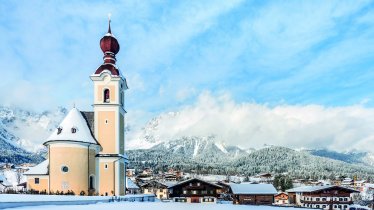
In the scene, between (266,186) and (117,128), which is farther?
(266,186)

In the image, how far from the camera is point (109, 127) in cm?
4138

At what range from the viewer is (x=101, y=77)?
41.9m

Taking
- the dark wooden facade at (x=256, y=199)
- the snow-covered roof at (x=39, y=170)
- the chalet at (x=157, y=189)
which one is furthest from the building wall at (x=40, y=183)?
the chalet at (x=157, y=189)

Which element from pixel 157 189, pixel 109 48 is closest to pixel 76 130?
pixel 109 48

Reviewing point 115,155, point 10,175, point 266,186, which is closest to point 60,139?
point 115,155

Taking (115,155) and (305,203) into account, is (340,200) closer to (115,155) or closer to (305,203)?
(305,203)

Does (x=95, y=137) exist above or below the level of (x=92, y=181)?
above

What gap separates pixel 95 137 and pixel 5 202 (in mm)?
22612

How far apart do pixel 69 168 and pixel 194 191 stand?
137ft

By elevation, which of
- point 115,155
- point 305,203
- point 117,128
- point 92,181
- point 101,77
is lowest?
point 305,203

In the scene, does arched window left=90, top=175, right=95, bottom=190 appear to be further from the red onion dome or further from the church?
the red onion dome

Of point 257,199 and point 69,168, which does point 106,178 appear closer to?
point 69,168

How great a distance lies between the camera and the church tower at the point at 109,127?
132 feet

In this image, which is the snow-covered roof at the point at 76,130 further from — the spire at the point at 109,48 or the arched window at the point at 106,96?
the spire at the point at 109,48
